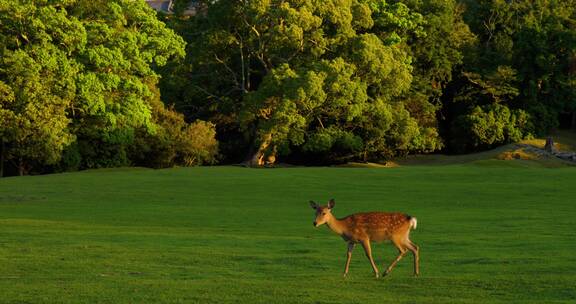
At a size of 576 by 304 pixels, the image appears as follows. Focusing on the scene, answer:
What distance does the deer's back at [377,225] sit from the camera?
1605cm

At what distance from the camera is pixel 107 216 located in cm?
3147

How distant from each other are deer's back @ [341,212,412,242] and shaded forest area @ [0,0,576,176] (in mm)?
37999

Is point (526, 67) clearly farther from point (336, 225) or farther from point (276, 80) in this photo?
point (336, 225)

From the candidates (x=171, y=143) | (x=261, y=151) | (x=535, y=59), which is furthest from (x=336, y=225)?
(x=535, y=59)

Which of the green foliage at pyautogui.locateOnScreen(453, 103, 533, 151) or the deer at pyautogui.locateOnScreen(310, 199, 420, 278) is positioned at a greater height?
the green foliage at pyautogui.locateOnScreen(453, 103, 533, 151)

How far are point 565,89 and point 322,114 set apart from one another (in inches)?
755

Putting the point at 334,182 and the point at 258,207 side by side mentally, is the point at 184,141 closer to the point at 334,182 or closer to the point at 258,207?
the point at 334,182

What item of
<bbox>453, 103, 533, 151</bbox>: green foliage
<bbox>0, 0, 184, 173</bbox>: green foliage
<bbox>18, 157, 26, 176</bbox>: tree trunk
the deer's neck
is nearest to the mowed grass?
the deer's neck

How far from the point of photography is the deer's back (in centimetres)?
1605

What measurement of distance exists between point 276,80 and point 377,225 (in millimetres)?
44818

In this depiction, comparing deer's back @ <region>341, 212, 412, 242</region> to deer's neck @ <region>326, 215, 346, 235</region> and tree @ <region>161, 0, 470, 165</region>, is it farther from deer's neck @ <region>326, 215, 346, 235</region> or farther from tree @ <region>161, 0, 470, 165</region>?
tree @ <region>161, 0, 470, 165</region>

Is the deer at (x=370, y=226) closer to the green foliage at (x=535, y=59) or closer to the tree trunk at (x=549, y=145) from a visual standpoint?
the tree trunk at (x=549, y=145)

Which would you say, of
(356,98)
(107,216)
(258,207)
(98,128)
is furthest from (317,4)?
(107,216)

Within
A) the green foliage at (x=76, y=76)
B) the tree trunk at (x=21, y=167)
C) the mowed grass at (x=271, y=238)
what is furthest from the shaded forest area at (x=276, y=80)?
the mowed grass at (x=271, y=238)
